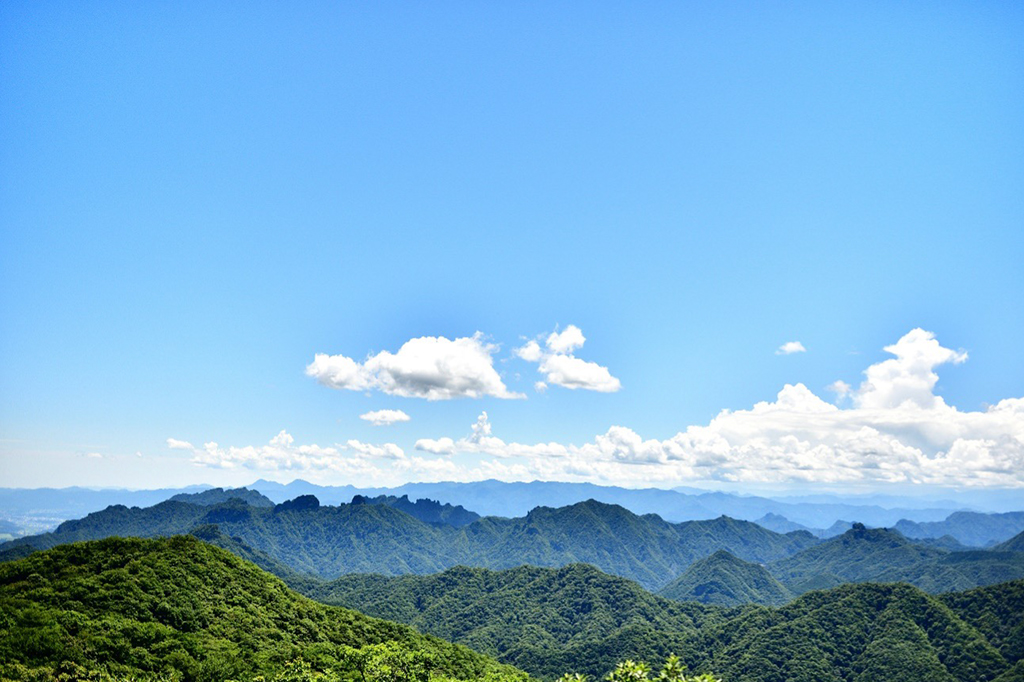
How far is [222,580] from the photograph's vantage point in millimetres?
108438

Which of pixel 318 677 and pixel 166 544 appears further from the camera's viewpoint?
pixel 166 544

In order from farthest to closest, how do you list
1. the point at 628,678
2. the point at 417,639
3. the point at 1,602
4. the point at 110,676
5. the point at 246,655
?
the point at 417,639
the point at 246,655
the point at 1,602
the point at 110,676
the point at 628,678

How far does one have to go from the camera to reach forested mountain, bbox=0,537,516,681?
67688 mm

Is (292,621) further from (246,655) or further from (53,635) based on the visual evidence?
(53,635)

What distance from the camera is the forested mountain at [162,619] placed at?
67.7 metres

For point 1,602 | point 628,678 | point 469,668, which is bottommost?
point 469,668

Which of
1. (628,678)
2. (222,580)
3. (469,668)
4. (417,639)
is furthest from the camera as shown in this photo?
(417,639)

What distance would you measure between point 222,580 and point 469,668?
53989 mm

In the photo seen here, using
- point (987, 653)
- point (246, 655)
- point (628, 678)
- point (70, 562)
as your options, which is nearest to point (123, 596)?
point (70, 562)

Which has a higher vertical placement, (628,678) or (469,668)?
(628,678)

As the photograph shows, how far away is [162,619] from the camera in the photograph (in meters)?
87.1

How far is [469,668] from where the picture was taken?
117 meters

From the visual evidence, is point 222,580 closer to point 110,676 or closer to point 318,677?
point 110,676

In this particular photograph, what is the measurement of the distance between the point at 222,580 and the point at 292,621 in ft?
52.7
